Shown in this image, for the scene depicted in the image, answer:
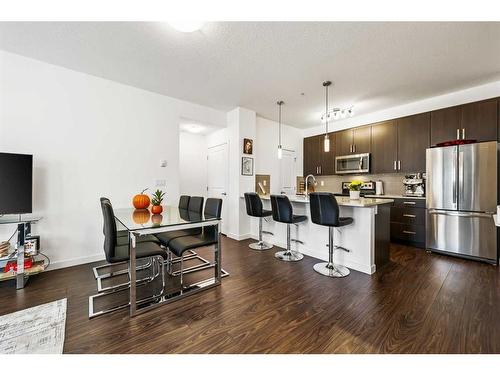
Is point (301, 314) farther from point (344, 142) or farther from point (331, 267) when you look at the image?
point (344, 142)

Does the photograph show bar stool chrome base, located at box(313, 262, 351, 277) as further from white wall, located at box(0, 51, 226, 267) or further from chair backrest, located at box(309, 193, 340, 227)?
white wall, located at box(0, 51, 226, 267)

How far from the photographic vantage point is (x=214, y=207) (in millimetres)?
2473

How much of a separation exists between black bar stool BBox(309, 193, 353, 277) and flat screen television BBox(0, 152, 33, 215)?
3.25m

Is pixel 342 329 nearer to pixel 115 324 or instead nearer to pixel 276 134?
pixel 115 324

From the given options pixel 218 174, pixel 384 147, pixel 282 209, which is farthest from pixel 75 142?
pixel 384 147

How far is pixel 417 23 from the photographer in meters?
1.91

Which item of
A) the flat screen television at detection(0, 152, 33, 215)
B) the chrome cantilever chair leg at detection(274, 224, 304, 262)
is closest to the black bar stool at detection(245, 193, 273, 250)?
the chrome cantilever chair leg at detection(274, 224, 304, 262)

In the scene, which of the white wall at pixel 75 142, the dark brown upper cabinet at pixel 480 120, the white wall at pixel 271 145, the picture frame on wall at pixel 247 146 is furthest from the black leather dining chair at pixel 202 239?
the dark brown upper cabinet at pixel 480 120

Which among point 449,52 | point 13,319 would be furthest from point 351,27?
point 13,319

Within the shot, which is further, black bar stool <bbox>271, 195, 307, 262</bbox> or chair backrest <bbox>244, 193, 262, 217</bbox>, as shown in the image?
chair backrest <bbox>244, 193, 262, 217</bbox>

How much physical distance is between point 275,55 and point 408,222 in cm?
358

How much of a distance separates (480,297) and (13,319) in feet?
13.9

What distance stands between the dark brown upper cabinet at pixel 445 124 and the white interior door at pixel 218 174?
3.88 metres

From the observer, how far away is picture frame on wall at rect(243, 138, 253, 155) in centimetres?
420
